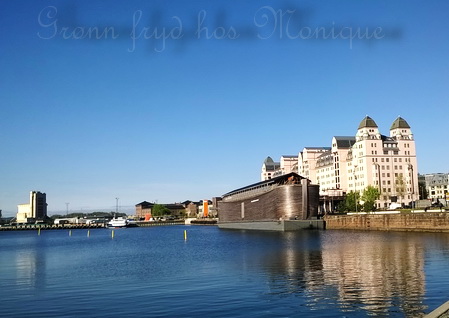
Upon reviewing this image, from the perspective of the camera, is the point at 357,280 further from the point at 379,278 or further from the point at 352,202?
the point at 352,202

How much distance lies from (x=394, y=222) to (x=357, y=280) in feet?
223

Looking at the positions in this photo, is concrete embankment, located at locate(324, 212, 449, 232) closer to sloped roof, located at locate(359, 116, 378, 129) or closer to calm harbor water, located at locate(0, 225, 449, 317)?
calm harbor water, located at locate(0, 225, 449, 317)

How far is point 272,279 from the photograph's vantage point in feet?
119

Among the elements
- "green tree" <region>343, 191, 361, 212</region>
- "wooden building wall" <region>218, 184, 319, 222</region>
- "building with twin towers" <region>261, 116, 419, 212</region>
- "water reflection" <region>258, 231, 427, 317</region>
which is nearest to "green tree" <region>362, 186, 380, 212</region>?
"green tree" <region>343, 191, 361, 212</region>

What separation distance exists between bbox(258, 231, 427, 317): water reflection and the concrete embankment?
3423 centimetres

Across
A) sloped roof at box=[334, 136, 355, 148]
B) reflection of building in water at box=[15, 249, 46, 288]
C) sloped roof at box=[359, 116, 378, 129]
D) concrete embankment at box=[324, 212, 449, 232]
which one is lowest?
reflection of building in water at box=[15, 249, 46, 288]

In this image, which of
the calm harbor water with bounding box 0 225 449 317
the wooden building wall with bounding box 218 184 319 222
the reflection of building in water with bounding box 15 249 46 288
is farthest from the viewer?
the wooden building wall with bounding box 218 184 319 222

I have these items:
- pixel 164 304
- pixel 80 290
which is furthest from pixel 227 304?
pixel 80 290

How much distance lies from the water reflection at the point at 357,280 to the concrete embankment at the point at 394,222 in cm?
3423

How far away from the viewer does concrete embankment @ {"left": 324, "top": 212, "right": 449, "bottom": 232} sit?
272 feet

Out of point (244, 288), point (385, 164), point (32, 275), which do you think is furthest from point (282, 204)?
point (244, 288)

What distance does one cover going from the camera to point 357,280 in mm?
33750

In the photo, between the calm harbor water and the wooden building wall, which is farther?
the wooden building wall

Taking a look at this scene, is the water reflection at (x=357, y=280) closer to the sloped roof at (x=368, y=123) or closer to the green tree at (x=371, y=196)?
the green tree at (x=371, y=196)
